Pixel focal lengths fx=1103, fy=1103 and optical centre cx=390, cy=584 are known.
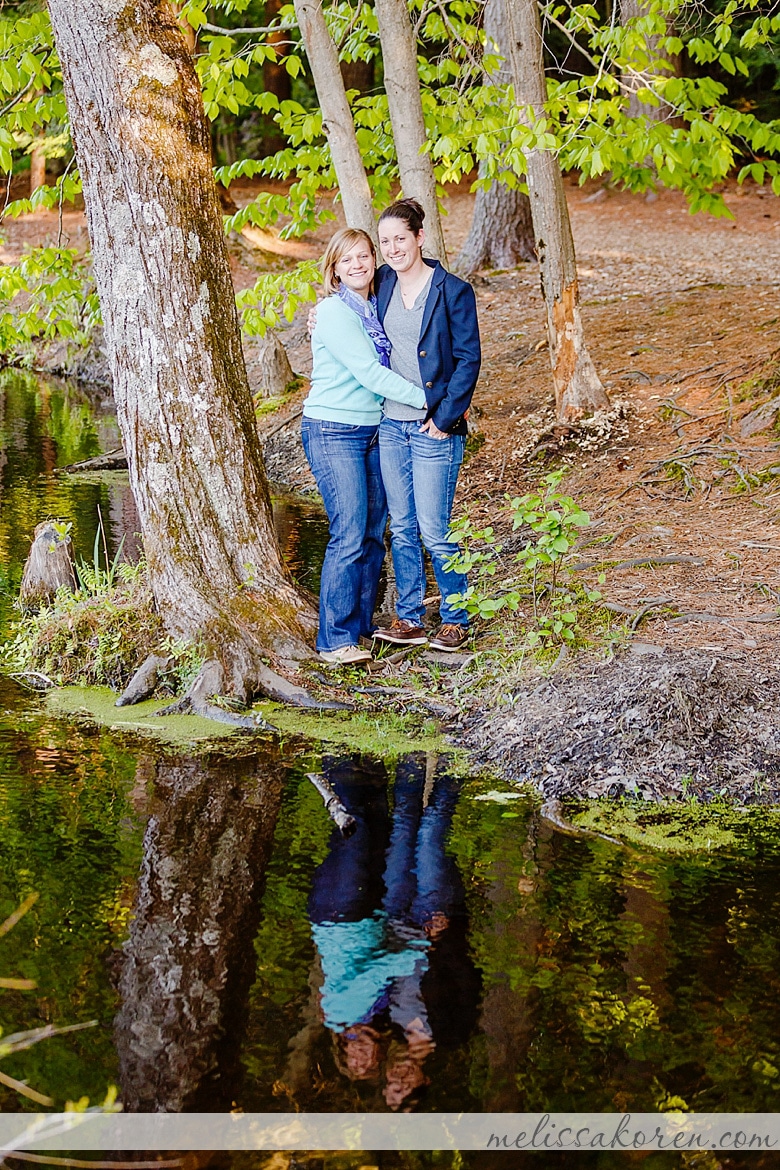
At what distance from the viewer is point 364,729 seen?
4.79 metres

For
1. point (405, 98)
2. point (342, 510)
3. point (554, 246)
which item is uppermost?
point (405, 98)

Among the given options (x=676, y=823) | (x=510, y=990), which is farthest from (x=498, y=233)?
(x=510, y=990)

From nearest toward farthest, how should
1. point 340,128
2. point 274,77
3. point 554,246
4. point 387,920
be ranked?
point 387,920 → point 340,128 → point 554,246 → point 274,77

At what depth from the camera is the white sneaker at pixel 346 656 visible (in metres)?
5.22

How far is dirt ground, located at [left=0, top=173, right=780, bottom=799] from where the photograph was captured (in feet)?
14.1

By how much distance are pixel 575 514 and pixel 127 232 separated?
7.79ft

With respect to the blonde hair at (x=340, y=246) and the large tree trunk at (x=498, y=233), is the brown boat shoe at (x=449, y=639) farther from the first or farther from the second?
the large tree trunk at (x=498, y=233)

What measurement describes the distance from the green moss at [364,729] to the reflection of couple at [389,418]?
0.42 metres

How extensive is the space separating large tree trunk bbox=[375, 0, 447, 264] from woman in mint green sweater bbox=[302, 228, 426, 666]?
303 cm

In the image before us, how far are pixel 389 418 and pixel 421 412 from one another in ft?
0.59

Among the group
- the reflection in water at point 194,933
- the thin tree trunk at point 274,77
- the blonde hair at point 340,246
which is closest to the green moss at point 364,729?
the reflection in water at point 194,933

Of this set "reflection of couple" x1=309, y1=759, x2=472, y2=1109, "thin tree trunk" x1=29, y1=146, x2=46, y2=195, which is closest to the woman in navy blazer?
"reflection of couple" x1=309, y1=759, x2=472, y2=1109

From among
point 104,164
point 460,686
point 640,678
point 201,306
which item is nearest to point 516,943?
point 640,678

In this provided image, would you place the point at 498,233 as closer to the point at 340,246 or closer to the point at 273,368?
the point at 273,368
